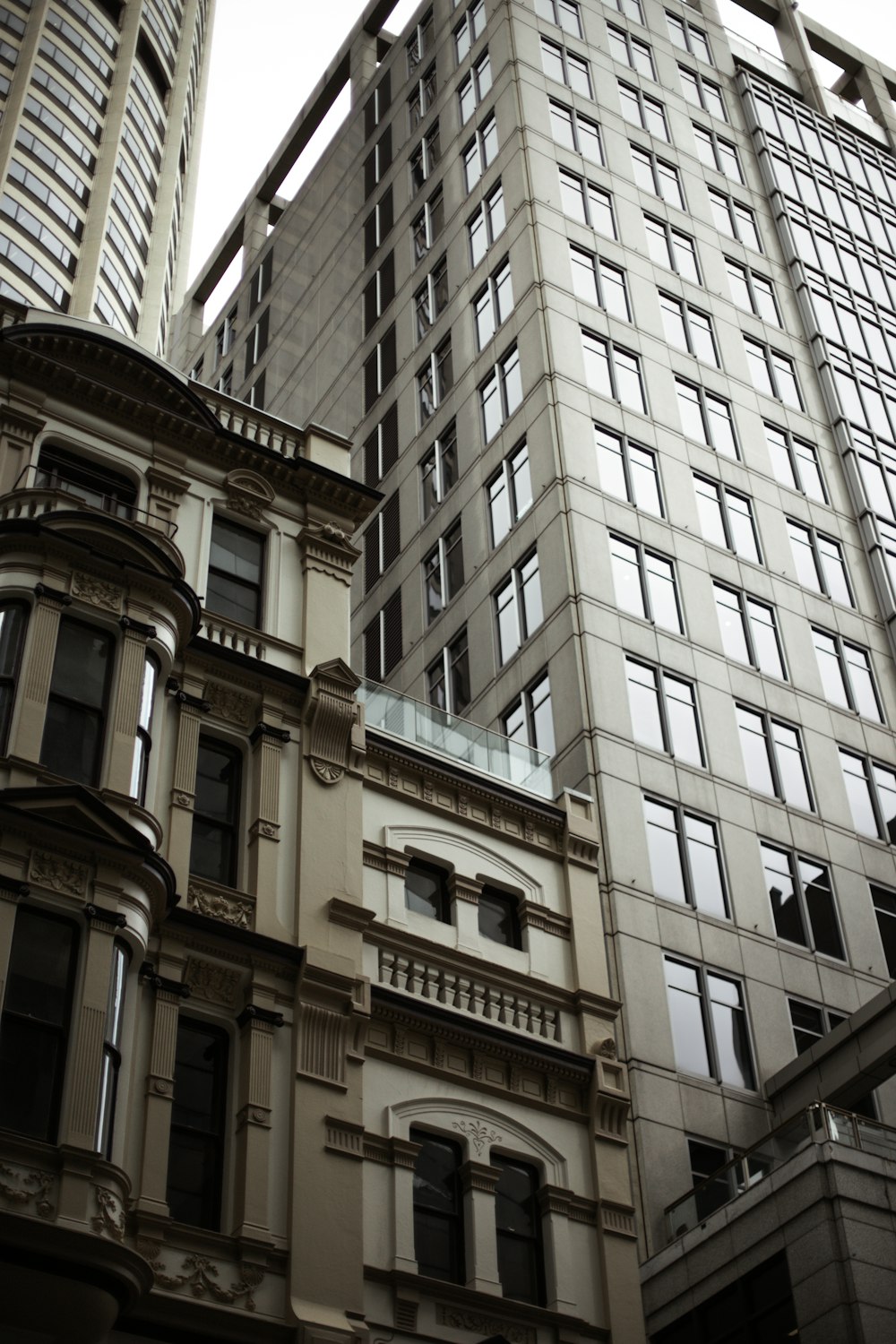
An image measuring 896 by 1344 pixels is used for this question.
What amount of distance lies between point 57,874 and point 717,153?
155 feet

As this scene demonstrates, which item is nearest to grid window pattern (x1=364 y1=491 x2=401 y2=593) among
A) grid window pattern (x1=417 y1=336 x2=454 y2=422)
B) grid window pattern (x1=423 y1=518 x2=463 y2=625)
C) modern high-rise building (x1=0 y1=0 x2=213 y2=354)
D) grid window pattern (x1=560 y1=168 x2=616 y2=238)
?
grid window pattern (x1=423 y1=518 x2=463 y2=625)

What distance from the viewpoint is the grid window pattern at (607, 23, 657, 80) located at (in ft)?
196

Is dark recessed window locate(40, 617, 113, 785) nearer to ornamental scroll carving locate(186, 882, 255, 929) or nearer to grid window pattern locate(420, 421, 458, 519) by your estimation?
ornamental scroll carving locate(186, 882, 255, 929)

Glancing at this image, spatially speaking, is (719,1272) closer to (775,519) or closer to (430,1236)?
(430,1236)

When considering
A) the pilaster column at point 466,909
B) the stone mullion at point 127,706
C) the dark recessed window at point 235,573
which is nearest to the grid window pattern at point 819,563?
the pilaster column at point 466,909

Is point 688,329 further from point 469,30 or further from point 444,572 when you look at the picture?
point 469,30

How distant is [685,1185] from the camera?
30.8m

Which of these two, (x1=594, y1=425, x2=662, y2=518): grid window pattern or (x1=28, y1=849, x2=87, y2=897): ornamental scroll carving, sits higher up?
(x1=594, y1=425, x2=662, y2=518): grid window pattern

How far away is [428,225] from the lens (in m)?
58.7

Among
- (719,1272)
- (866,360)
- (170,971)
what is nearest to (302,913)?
(170,971)

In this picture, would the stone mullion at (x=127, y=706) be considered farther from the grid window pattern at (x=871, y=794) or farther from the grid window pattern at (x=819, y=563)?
the grid window pattern at (x=819, y=563)

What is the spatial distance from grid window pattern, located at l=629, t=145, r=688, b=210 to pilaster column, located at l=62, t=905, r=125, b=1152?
4040 cm

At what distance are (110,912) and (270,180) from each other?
6747cm

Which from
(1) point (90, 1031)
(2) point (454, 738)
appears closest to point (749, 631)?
(2) point (454, 738)
